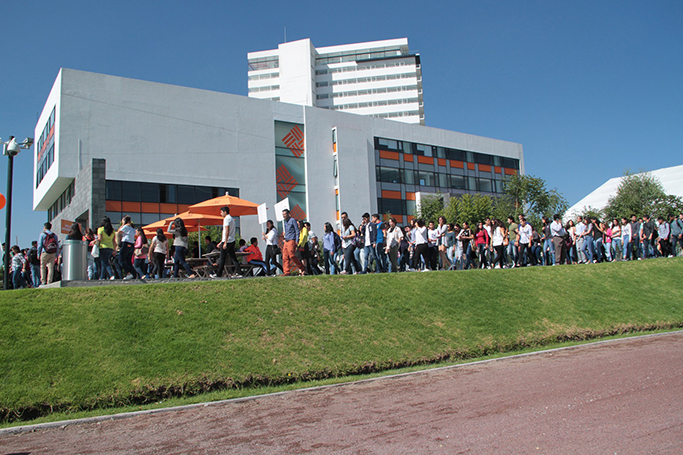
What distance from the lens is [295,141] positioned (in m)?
44.5

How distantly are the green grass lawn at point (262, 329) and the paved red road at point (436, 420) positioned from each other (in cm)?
83

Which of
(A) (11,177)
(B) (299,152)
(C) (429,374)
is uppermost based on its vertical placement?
(B) (299,152)

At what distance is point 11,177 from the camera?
14.6m

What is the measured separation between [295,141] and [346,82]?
4942 cm

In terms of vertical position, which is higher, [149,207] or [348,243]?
[149,207]

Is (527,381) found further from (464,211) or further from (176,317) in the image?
(464,211)

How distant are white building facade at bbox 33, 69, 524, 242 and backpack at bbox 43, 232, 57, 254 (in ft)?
31.2

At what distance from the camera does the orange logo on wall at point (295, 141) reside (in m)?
44.0

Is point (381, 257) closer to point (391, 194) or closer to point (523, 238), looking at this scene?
point (523, 238)

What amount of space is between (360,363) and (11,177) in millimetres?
11841

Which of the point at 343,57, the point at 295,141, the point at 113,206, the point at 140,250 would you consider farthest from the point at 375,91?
the point at 140,250

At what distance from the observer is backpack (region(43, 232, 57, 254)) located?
45.0 ft

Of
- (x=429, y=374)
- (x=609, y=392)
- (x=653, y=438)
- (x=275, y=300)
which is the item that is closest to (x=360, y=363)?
(x=429, y=374)

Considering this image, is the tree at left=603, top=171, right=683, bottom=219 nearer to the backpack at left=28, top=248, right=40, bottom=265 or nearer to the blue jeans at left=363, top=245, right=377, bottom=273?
the blue jeans at left=363, top=245, right=377, bottom=273
